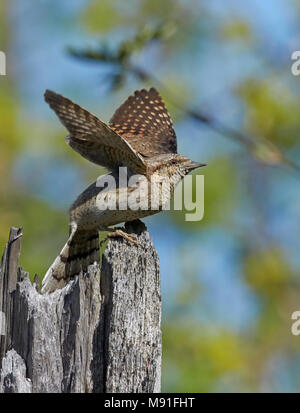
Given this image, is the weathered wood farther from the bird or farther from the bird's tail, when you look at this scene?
the bird's tail

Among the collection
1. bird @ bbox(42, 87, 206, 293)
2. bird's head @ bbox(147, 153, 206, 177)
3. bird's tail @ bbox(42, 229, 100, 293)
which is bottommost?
bird's tail @ bbox(42, 229, 100, 293)

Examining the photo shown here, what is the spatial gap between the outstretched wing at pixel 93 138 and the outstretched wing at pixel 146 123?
506 millimetres

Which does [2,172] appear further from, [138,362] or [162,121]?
[138,362]

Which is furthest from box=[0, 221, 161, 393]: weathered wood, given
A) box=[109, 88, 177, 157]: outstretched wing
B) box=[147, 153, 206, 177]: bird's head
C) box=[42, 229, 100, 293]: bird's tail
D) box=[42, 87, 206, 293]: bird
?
box=[109, 88, 177, 157]: outstretched wing

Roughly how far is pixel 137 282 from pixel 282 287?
5337 mm

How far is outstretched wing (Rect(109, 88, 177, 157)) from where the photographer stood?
5.05m

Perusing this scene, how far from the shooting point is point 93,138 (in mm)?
4176

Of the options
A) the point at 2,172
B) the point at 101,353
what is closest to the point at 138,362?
the point at 101,353

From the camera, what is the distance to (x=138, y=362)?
3137 millimetres

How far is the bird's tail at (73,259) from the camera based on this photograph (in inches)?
161

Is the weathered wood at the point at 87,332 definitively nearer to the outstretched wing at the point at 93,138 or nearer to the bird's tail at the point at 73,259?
the bird's tail at the point at 73,259

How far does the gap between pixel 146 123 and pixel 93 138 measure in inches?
45.5

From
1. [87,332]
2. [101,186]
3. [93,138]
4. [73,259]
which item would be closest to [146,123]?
[101,186]

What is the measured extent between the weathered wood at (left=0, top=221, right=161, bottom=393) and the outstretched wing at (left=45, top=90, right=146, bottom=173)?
0.91 metres
